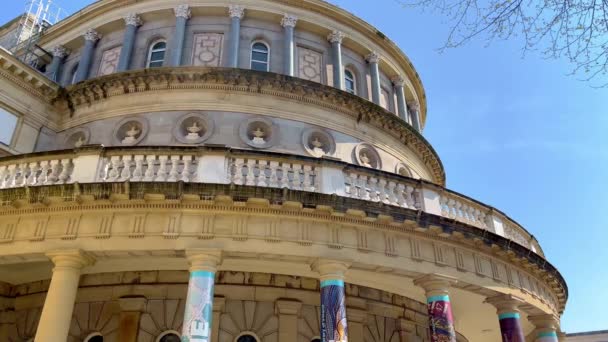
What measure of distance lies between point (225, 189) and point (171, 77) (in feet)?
30.4

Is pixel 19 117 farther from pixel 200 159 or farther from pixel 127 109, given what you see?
pixel 200 159

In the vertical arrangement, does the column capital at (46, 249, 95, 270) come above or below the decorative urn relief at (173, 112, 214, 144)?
below

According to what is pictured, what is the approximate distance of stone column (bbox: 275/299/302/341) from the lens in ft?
49.1

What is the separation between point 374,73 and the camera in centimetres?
2477

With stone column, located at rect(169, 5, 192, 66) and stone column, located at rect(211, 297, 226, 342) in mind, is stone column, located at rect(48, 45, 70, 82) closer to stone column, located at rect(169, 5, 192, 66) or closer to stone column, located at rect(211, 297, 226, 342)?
stone column, located at rect(169, 5, 192, 66)

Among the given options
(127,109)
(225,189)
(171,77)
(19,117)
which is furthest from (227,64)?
(225,189)

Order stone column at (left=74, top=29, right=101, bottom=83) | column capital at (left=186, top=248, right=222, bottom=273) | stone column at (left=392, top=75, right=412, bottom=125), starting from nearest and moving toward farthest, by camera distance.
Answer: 1. column capital at (left=186, top=248, right=222, bottom=273)
2. stone column at (left=74, top=29, right=101, bottom=83)
3. stone column at (left=392, top=75, right=412, bottom=125)

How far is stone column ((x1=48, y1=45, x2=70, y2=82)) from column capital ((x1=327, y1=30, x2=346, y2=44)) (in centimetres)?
1301

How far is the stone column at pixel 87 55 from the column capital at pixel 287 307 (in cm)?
1362

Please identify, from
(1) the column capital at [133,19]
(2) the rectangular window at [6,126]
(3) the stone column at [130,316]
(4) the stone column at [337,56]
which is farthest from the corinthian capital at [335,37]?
(3) the stone column at [130,316]

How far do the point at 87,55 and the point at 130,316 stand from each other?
44.9ft

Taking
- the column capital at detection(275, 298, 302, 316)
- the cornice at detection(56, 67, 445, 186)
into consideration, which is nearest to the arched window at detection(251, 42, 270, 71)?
the cornice at detection(56, 67, 445, 186)

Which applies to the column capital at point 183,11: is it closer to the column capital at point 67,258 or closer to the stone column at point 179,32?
the stone column at point 179,32

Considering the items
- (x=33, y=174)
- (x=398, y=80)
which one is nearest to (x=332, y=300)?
(x=33, y=174)
